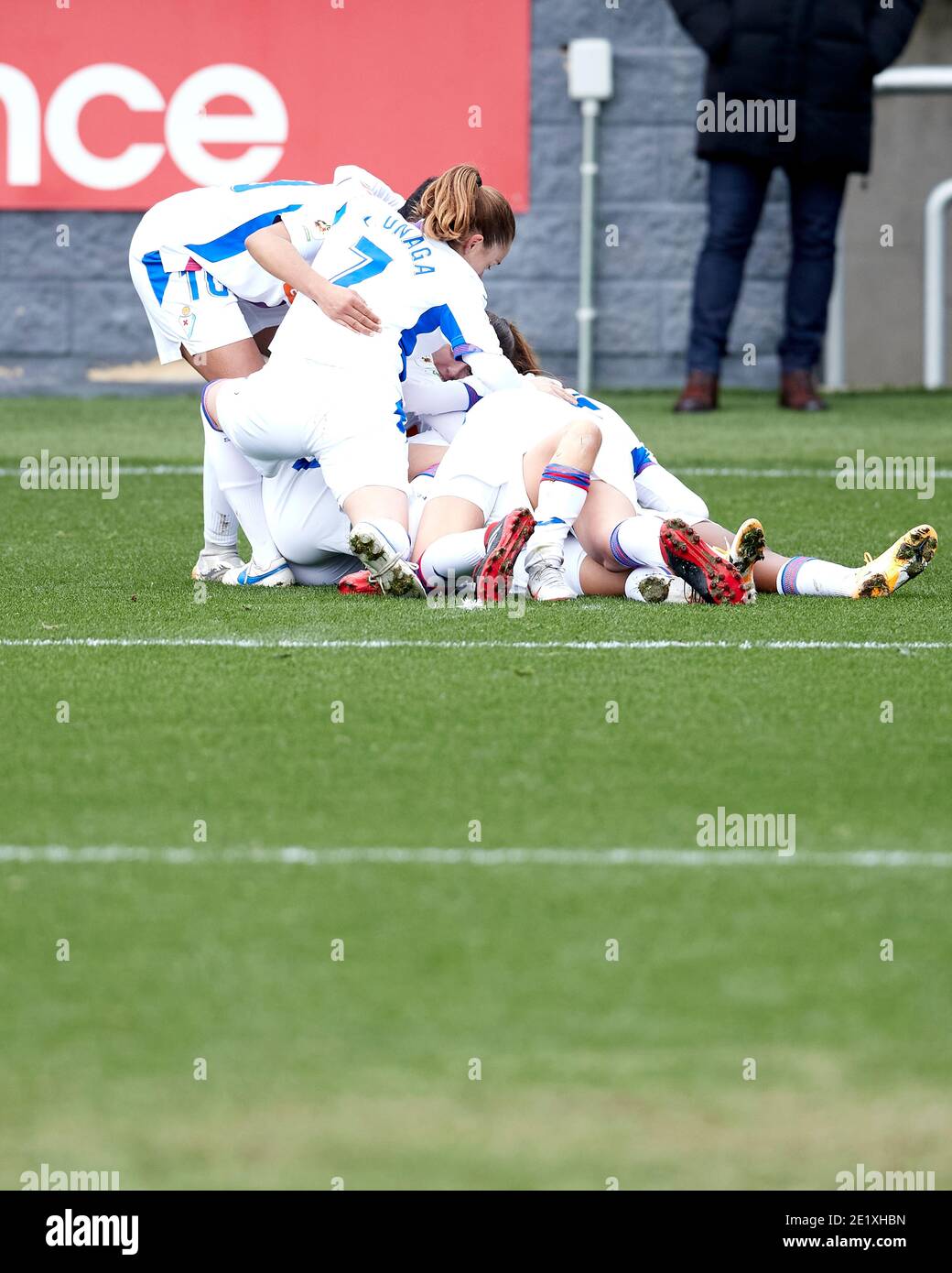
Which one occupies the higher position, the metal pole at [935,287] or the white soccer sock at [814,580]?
the metal pole at [935,287]

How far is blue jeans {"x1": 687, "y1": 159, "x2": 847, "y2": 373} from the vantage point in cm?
962

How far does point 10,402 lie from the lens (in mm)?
11047

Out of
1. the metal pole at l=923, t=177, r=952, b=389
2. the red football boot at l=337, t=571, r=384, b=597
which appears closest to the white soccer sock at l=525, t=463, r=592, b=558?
the red football boot at l=337, t=571, r=384, b=597

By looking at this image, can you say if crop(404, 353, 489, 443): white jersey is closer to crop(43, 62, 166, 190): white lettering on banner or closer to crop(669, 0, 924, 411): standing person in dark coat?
crop(669, 0, 924, 411): standing person in dark coat

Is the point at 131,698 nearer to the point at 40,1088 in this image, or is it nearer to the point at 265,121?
the point at 40,1088

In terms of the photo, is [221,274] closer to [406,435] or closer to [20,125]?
[406,435]

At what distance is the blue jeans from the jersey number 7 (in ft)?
15.4

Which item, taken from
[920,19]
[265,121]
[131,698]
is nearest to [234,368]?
[131,698]

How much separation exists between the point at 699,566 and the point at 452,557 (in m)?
0.59

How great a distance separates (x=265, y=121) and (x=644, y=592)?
21.1 feet

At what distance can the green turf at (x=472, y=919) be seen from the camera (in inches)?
85.0
